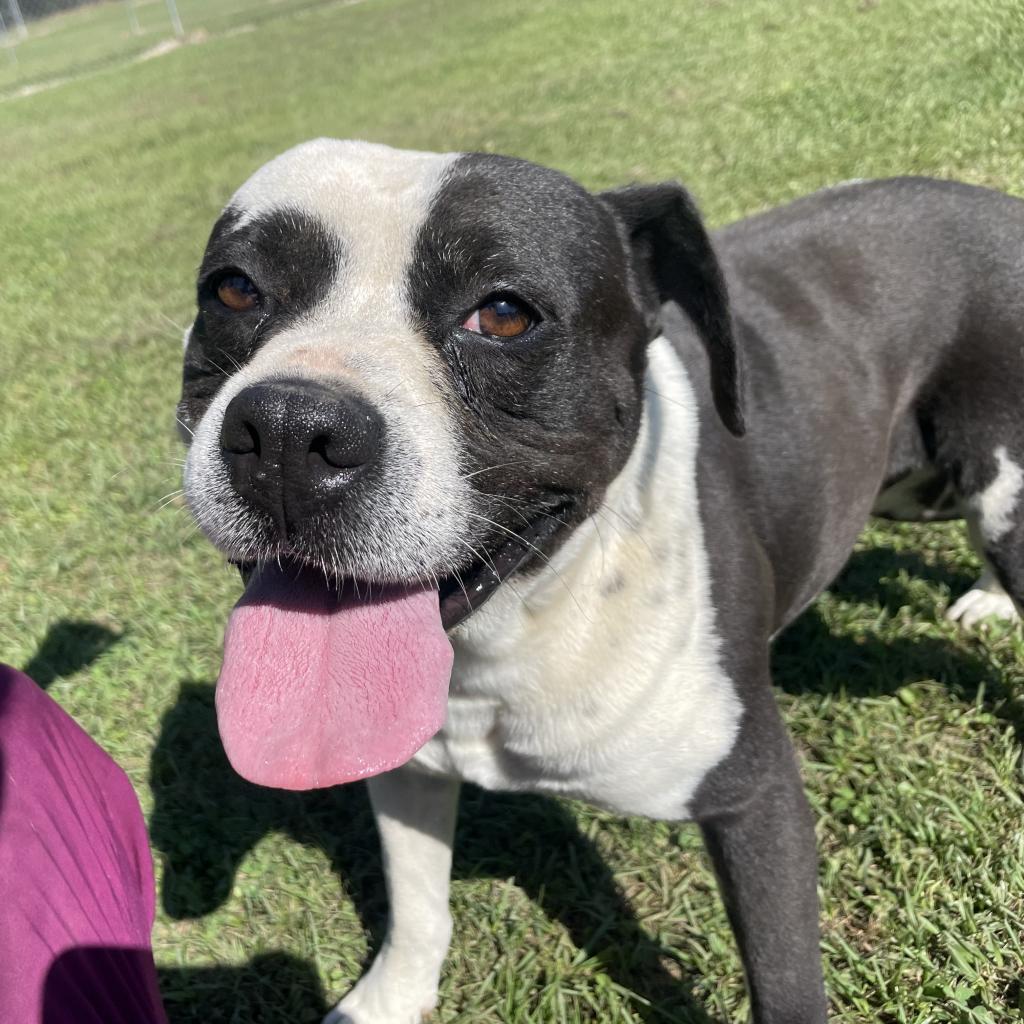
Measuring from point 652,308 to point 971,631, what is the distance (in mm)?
1842

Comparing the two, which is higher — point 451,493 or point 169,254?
point 451,493

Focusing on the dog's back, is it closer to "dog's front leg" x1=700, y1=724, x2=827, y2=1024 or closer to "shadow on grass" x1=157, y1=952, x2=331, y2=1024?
"dog's front leg" x1=700, y1=724, x2=827, y2=1024

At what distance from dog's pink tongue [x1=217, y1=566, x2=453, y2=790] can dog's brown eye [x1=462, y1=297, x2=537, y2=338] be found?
560mm

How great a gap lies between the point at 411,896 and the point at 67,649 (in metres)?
2.07

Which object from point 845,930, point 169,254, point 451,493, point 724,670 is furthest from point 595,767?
point 169,254

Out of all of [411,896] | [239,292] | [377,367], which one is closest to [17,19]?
[239,292]

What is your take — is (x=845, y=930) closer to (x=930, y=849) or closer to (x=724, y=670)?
(x=930, y=849)

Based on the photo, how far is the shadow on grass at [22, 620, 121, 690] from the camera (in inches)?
149

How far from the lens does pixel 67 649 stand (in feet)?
12.8

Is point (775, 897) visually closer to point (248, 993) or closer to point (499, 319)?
point (499, 319)

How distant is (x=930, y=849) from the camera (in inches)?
108

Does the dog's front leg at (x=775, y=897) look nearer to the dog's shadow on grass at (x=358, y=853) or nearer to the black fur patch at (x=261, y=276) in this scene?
the dog's shadow on grass at (x=358, y=853)

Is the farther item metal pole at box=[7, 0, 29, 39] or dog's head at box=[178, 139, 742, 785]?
metal pole at box=[7, 0, 29, 39]

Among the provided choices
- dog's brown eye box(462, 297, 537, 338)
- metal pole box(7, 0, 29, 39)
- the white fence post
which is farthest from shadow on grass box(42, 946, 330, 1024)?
metal pole box(7, 0, 29, 39)
